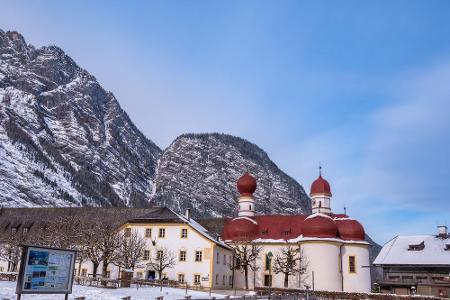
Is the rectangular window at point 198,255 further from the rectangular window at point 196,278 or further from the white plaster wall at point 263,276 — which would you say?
the white plaster wall at point 263,276

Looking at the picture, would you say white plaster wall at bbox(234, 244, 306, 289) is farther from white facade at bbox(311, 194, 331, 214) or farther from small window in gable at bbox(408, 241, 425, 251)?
small window in gable at bbox(408, 241, 425, 251)

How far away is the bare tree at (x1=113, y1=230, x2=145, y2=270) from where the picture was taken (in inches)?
2147

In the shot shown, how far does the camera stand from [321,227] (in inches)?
2499

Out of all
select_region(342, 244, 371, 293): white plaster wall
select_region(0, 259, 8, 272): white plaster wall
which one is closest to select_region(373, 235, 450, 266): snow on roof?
select_region(342, 244, 371, 293): white plaster wall

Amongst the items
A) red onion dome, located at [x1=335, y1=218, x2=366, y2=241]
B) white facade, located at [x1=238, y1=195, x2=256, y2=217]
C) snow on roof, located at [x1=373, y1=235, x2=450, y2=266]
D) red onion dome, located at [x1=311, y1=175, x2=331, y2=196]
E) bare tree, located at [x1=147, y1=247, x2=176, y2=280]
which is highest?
red onion dome, located at [x1=311, y1=175, x2=331, y2=196]

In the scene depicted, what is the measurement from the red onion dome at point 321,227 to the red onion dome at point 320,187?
7266mm

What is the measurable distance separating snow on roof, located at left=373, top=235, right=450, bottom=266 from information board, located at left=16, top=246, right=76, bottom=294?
4733 cm

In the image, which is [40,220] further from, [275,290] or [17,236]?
[275,290]

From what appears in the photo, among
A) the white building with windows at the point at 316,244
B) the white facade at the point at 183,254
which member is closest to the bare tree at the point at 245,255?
the white building with windows at the point at 316,244

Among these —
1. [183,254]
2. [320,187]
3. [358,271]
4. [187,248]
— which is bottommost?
[358,271]

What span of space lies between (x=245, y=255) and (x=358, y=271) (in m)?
14.2

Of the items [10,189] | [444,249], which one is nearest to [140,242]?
[444,249]

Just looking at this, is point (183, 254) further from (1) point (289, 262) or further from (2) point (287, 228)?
(2) point (287, 228)

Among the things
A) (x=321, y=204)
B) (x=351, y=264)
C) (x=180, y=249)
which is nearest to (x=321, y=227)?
(x=351, y=264)
